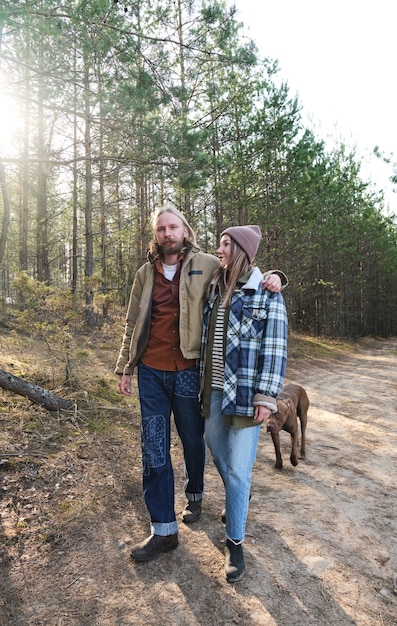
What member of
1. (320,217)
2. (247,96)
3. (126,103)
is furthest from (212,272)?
(320,217)

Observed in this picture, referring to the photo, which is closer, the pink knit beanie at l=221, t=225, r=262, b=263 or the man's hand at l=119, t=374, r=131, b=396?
the pink knit beanie at l=221, t=225, r=262, b=263

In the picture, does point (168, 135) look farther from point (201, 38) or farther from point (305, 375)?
point (305, 375)

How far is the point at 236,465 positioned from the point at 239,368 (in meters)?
0.57

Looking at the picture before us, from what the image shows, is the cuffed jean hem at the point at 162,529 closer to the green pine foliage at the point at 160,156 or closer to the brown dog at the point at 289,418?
the brown dog at the point at 289,418

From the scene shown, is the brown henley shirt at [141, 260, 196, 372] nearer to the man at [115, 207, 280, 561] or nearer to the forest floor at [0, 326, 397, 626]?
the man at [115, 207, 280, 561]

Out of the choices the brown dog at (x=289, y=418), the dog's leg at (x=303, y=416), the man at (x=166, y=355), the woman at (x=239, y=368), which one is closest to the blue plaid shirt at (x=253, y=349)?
the woman at (x=239, y=368)

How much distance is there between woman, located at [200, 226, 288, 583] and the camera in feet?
7.30

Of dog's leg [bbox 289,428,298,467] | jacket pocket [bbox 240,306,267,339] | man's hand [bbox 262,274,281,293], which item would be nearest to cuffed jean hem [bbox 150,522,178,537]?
jacket pocket [bbox 240,306,267,339]

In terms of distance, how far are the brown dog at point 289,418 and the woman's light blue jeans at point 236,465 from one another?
1126mm

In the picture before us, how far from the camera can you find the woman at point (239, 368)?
2.22 m

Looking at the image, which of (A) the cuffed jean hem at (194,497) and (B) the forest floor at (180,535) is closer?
(B) the forest floor at (180,535)

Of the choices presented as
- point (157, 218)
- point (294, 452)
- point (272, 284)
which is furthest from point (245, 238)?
point (294, 452)

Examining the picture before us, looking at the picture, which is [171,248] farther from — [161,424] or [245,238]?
[161,424]

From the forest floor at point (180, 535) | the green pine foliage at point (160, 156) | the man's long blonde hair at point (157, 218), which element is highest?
the green pine foliage at point (160, 156)
